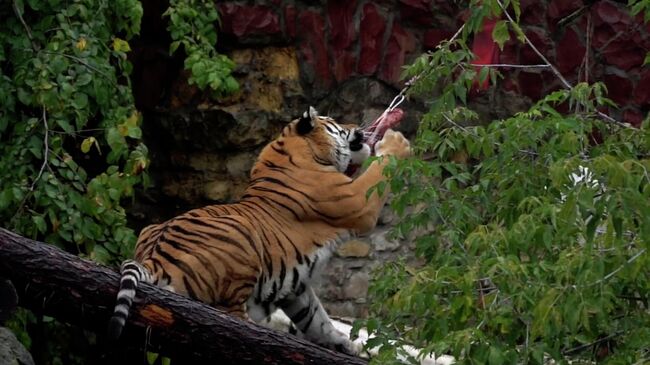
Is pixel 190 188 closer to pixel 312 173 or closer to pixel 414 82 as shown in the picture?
pixel 312 173

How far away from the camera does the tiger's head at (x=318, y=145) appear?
298 inches

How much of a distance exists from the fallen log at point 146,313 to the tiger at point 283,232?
577 mm

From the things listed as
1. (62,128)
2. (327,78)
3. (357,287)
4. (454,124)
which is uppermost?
(454,124)

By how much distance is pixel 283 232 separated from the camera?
23.8 feet

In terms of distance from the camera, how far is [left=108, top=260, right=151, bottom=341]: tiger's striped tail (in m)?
5.63

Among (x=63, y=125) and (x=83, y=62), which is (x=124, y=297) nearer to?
(x=63, y=125)

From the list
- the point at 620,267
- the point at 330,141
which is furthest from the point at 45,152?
the point at 620,267

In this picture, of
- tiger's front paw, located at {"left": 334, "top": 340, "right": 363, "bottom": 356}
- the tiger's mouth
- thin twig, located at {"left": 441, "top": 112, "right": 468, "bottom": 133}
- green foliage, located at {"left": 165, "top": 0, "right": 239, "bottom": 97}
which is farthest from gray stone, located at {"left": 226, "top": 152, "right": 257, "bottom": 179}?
thin twig, located at {"left": 441, "top": 112, "right": 468, "bottom": 133}

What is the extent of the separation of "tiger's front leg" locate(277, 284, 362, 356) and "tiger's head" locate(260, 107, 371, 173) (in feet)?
2.12

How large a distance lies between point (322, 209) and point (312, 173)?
0.23m

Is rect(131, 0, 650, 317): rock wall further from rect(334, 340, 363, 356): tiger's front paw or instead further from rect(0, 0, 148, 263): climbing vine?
rect(334, 340, 363, 356): tiger's front paw

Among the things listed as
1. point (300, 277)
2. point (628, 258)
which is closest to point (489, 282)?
point (628, 258)

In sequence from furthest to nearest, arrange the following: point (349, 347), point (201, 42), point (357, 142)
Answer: point (201, 42) → point (357, 142) → point (349, 347)

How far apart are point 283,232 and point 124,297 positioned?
1620 millimetres
